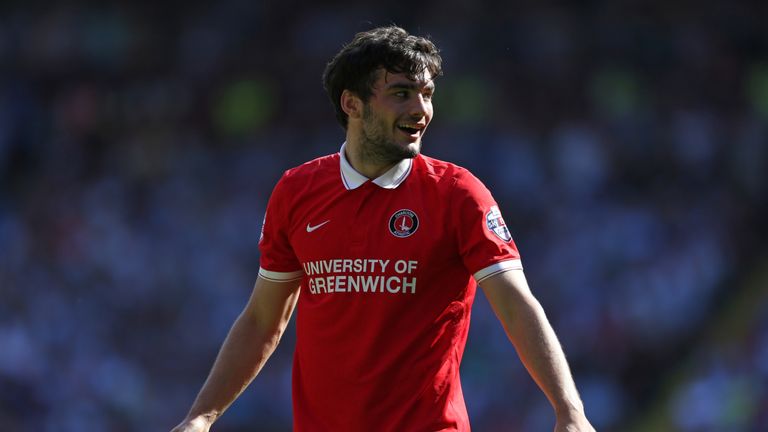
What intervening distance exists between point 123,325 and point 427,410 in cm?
1079

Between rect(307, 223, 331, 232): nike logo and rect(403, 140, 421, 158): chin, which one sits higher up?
rect(403, 140, 421, 158): chin

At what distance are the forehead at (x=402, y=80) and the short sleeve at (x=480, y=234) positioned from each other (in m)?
0.37

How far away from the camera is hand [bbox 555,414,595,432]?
374 cm

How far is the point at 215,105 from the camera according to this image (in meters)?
16.8

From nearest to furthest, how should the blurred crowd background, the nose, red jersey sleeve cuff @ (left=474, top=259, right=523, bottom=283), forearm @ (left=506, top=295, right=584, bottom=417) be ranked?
forearm @ (left=506, top=295, right=584, bottom=417)
red jersey sleeve cuff @ (left=474, top=259, right=523, bottom=283)
the nose
the blurred crowd background

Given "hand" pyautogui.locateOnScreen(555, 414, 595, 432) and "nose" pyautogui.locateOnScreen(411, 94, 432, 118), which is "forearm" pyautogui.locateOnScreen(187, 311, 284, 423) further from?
"hand" pyautogui.locateOnScreen(555, 414, 595, 432)

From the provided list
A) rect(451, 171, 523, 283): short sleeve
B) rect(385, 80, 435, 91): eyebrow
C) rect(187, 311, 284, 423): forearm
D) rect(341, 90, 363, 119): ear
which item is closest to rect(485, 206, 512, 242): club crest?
rect(451, 171, 523, 283): short sleeve

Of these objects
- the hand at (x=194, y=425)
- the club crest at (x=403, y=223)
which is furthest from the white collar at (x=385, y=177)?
the hand at (x=194, y=425)

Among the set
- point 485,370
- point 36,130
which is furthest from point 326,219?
point 36,130

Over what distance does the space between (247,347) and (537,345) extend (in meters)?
1.18

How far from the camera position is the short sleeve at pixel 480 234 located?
411 cm

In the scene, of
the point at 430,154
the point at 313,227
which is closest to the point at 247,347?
the point at 313,227

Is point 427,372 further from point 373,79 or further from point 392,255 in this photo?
point 373,79

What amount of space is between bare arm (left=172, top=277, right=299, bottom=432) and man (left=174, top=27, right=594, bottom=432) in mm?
11
